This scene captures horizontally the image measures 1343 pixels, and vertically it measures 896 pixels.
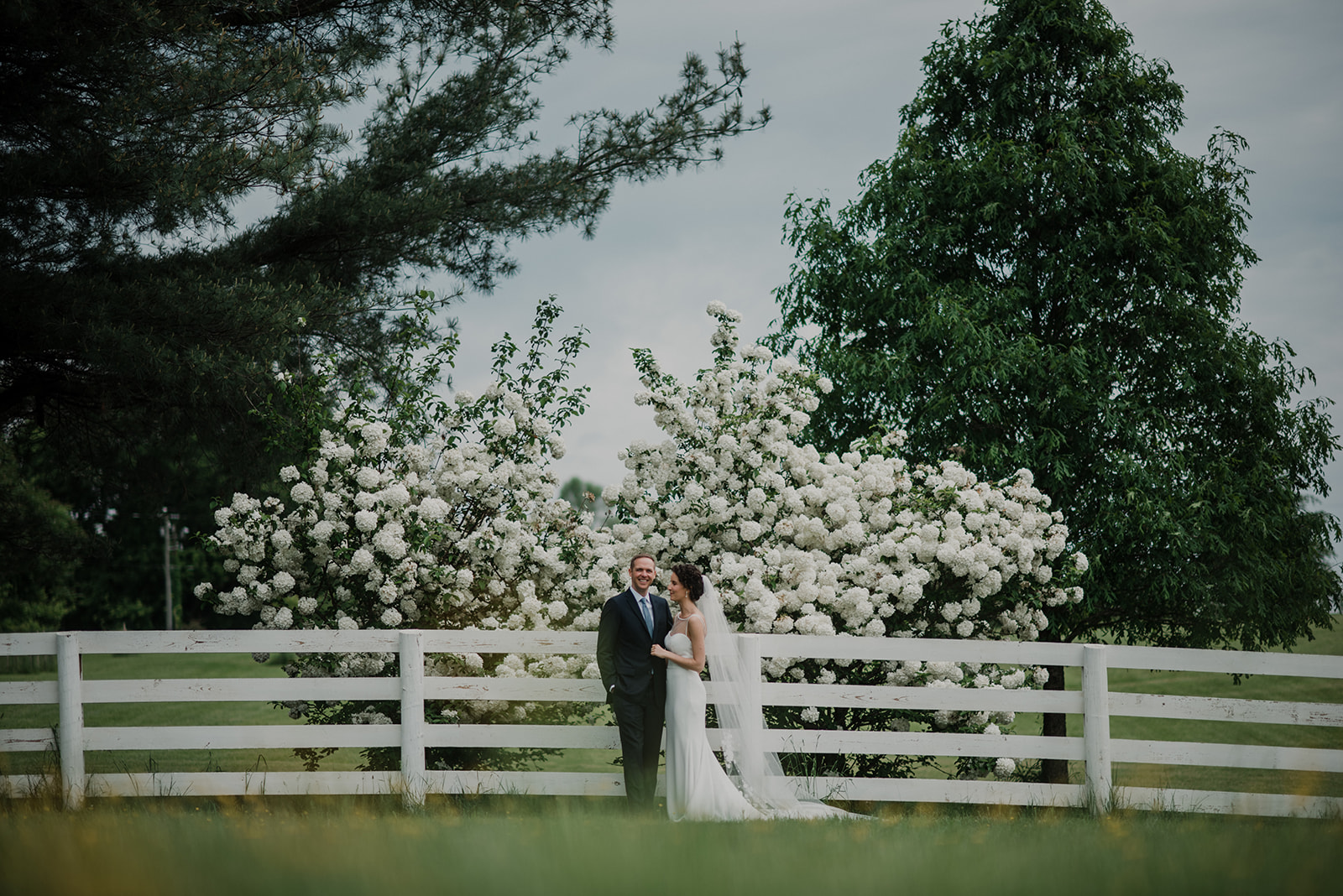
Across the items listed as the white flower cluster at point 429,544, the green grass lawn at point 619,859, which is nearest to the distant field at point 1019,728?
the white flower cluster at point 429,544

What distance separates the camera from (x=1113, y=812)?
25.5 ft

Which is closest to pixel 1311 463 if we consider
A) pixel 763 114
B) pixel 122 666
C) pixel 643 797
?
pixel 763 114

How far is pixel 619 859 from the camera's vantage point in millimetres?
4863

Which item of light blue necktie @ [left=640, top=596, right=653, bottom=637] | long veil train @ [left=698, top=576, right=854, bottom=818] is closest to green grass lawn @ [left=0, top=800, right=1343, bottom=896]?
long veil train @ [left=698, top=576, right=854, bottom=818]

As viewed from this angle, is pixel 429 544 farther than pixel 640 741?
Yes

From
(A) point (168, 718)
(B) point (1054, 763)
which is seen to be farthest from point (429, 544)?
(A) point (168, 718)

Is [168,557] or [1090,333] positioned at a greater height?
[1090,333]

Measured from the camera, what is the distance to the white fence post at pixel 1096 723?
7984 mm

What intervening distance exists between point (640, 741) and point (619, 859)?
10.3 feet

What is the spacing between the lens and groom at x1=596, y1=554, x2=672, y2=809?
7.93 meters

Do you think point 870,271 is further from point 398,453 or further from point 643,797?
point 643,797

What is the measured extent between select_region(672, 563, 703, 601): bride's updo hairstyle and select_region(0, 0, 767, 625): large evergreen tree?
4451mm

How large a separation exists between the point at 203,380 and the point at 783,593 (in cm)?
686

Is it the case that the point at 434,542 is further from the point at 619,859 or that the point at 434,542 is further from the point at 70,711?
the point at 619,859
